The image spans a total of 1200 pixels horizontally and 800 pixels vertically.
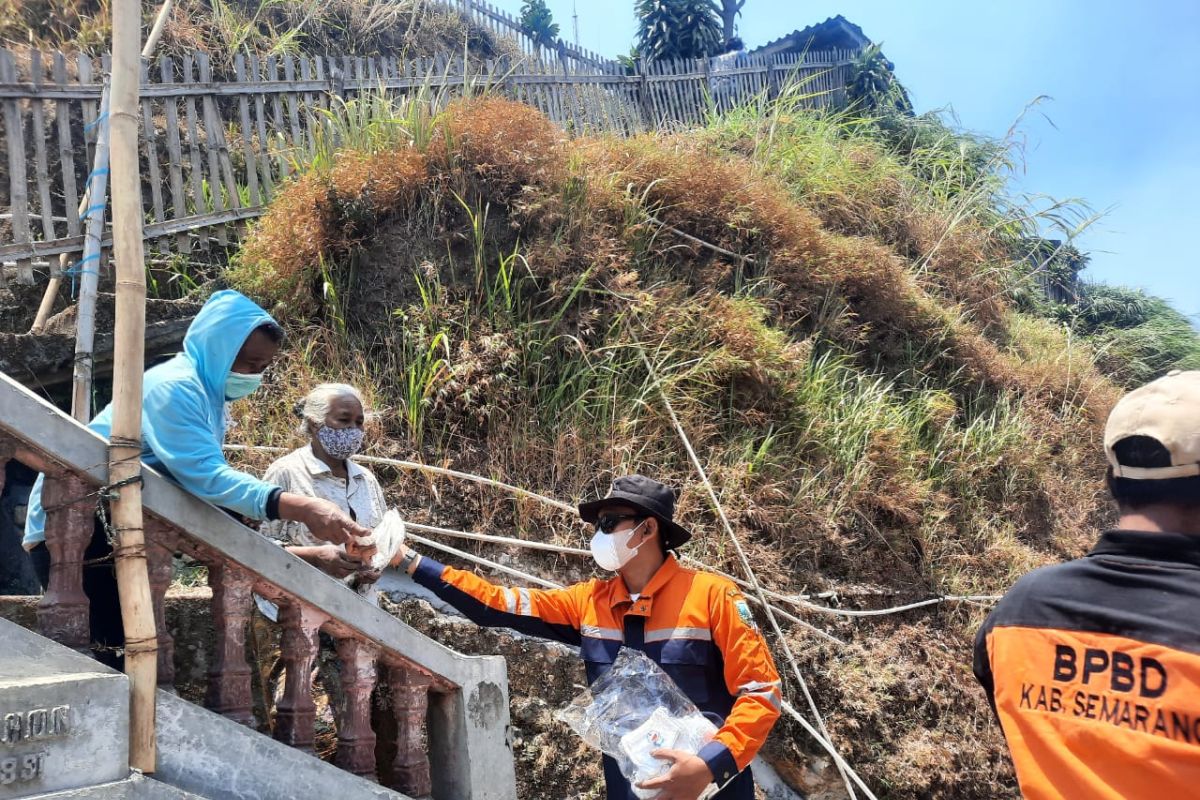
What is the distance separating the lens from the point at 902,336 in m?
7.79

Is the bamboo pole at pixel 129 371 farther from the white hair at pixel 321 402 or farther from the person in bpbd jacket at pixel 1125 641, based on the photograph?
the person in bpbd jacket at pixel 1125 641

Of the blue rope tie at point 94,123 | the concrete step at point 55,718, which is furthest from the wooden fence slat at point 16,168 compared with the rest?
the concrete step at point 55,718

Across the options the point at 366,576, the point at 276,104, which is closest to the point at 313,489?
the point at 366,576

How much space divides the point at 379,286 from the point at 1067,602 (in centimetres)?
488

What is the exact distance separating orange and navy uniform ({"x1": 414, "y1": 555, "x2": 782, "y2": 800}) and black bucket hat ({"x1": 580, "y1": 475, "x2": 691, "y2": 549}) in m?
0.09

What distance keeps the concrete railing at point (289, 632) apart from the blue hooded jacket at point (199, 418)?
0.25 ft

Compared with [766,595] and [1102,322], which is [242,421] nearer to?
[766,595]

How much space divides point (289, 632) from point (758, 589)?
2.70m

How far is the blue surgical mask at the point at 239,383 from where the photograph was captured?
3057 millimetres

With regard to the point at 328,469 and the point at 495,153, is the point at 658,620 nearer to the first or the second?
the point at 328,469

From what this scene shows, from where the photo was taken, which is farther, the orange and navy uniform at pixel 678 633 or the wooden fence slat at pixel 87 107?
the wooden fence slat at pixel 87 107

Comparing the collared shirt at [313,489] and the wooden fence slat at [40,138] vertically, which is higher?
the wooden fence slat at [40,138]

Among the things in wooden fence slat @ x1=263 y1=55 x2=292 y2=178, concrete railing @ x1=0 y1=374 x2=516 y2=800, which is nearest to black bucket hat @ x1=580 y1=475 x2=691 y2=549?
concrete railing @ x1=0 y1=374 x2=516 y2=800

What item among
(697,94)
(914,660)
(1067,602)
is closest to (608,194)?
(914,660)
